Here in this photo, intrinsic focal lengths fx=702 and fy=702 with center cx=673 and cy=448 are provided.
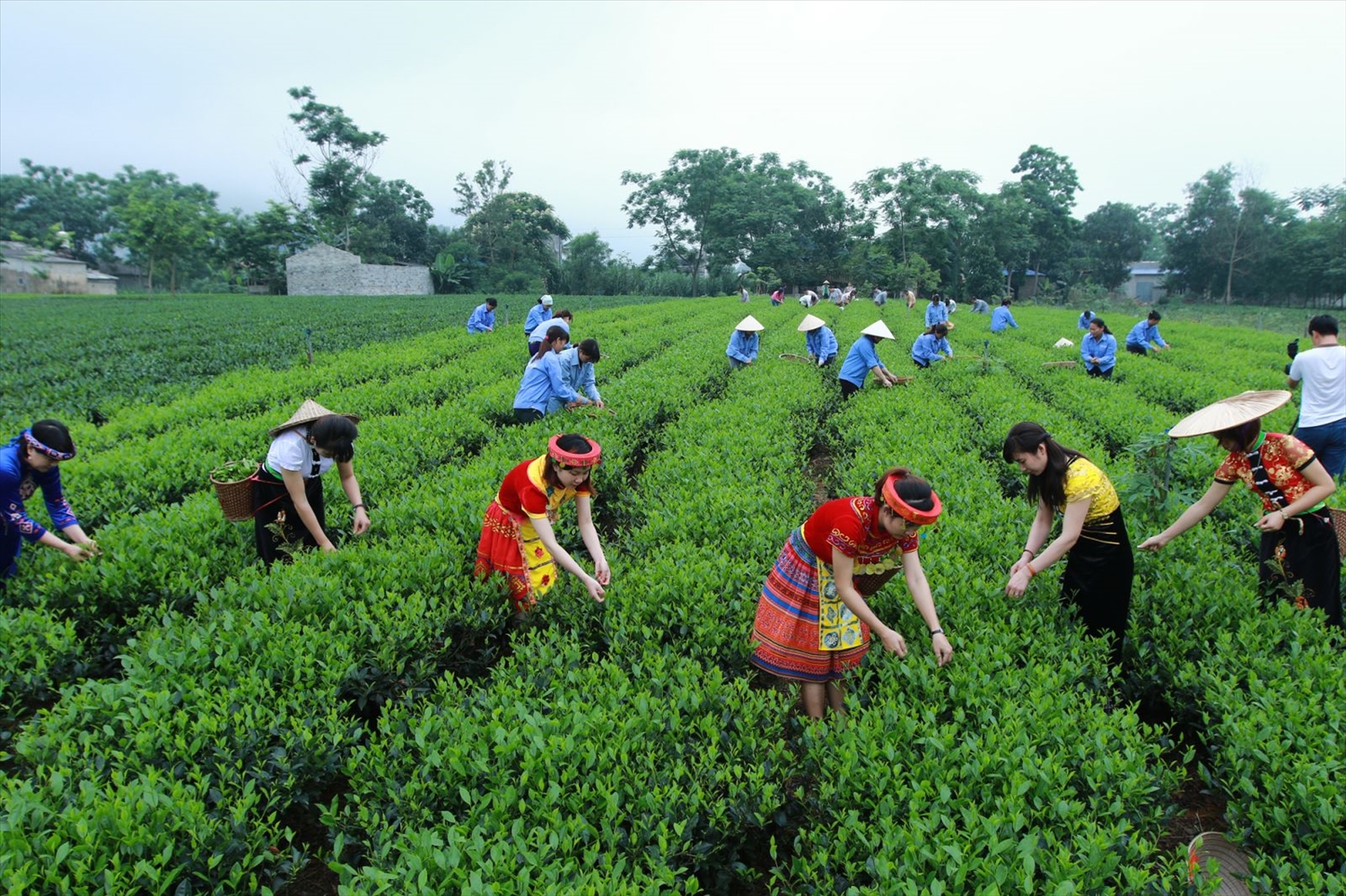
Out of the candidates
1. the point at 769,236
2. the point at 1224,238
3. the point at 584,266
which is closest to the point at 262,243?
the point at 584,266

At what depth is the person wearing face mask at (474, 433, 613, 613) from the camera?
12.3 ft

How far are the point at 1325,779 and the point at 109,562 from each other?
20.7 ft

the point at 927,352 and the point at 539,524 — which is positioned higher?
the point at 927,352

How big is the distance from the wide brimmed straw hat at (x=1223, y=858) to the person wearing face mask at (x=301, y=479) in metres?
4.43

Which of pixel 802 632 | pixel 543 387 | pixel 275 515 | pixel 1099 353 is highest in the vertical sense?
pixel 1099 353

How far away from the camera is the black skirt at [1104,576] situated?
145 inches

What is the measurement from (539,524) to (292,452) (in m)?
1.75

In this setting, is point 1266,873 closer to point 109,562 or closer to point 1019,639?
point 1019,639

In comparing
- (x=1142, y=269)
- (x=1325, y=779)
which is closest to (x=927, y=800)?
(x=1325, y=779)

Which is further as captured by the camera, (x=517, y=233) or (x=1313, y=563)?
(x=517, y=233)

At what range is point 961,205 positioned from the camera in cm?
5491

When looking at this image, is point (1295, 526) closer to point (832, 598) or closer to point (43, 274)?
point (832, 598)

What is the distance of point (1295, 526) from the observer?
3.96 metres

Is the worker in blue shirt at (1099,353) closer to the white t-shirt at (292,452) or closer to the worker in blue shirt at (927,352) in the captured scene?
the worker in blue shirt at (927,352)
